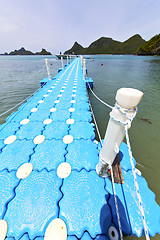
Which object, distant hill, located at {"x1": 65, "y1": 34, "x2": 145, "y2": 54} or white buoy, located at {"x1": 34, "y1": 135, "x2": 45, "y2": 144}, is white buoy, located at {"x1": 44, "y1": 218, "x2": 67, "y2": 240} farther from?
distant hill, located at {"x1": 65, "y1": 34, "x2": 145, "y2": 54}

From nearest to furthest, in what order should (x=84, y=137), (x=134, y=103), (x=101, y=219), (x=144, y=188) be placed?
(x=134, y=103) → (x=101, y=219) → (x=144, y=188) → (x=84, y=137)

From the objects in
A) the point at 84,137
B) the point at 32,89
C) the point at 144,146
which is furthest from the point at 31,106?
the point at 32,89

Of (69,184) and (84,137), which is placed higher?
(84,137)

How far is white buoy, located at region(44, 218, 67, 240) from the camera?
1.15 metres

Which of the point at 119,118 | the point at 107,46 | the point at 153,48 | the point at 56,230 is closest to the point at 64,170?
the point at 56,230

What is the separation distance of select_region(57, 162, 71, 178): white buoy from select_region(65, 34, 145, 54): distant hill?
16838 centimetres

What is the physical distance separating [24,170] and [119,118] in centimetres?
192

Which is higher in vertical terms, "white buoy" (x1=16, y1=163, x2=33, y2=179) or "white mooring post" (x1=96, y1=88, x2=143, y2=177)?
"white mooring post" (x1=96, y1=88, x2=143, y2=177)

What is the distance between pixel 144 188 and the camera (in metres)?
1.58

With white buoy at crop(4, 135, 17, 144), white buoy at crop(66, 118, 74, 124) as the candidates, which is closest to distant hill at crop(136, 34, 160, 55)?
white buoy at crop(66, 118, 74, 124)

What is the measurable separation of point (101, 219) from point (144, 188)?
34.8 inches

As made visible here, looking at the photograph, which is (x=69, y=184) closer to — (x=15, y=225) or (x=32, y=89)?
(x=15, y=225)

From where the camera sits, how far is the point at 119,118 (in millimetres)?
1006

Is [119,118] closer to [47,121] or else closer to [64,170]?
[64,170]
